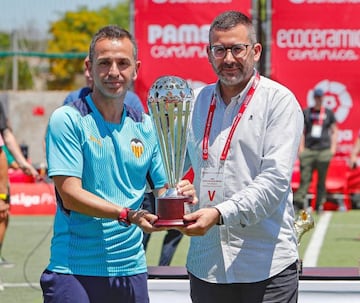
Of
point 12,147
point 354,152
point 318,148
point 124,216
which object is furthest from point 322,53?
point 124,216

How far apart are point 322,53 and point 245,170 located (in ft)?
45.2

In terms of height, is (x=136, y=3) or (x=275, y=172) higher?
(x=136, y=3)

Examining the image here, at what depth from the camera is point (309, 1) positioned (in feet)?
58.3

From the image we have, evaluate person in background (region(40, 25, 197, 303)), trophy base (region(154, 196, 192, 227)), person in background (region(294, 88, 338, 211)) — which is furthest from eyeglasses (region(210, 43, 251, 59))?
person in background (region(294, 88, 338, 211))

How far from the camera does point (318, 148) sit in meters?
16.8

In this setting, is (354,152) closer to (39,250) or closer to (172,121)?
(39,250)

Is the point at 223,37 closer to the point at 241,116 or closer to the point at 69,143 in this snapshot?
the point at 241,116

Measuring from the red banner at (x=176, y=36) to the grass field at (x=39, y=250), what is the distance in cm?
344

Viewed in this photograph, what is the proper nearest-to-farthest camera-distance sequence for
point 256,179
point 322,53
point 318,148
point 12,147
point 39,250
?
point 256,179 < point 12,147 < point 39,250 < point 318,148 < point 322,53

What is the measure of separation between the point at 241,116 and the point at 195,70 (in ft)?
44.8

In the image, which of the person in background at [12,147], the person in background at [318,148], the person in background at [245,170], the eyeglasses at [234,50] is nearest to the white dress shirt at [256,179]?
the person in background at [245,170]

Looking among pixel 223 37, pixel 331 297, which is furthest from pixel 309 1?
pixel 223 37

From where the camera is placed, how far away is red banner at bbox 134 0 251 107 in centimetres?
1788

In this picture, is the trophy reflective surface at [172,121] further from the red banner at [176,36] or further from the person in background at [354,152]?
the red banner at [176,36]
